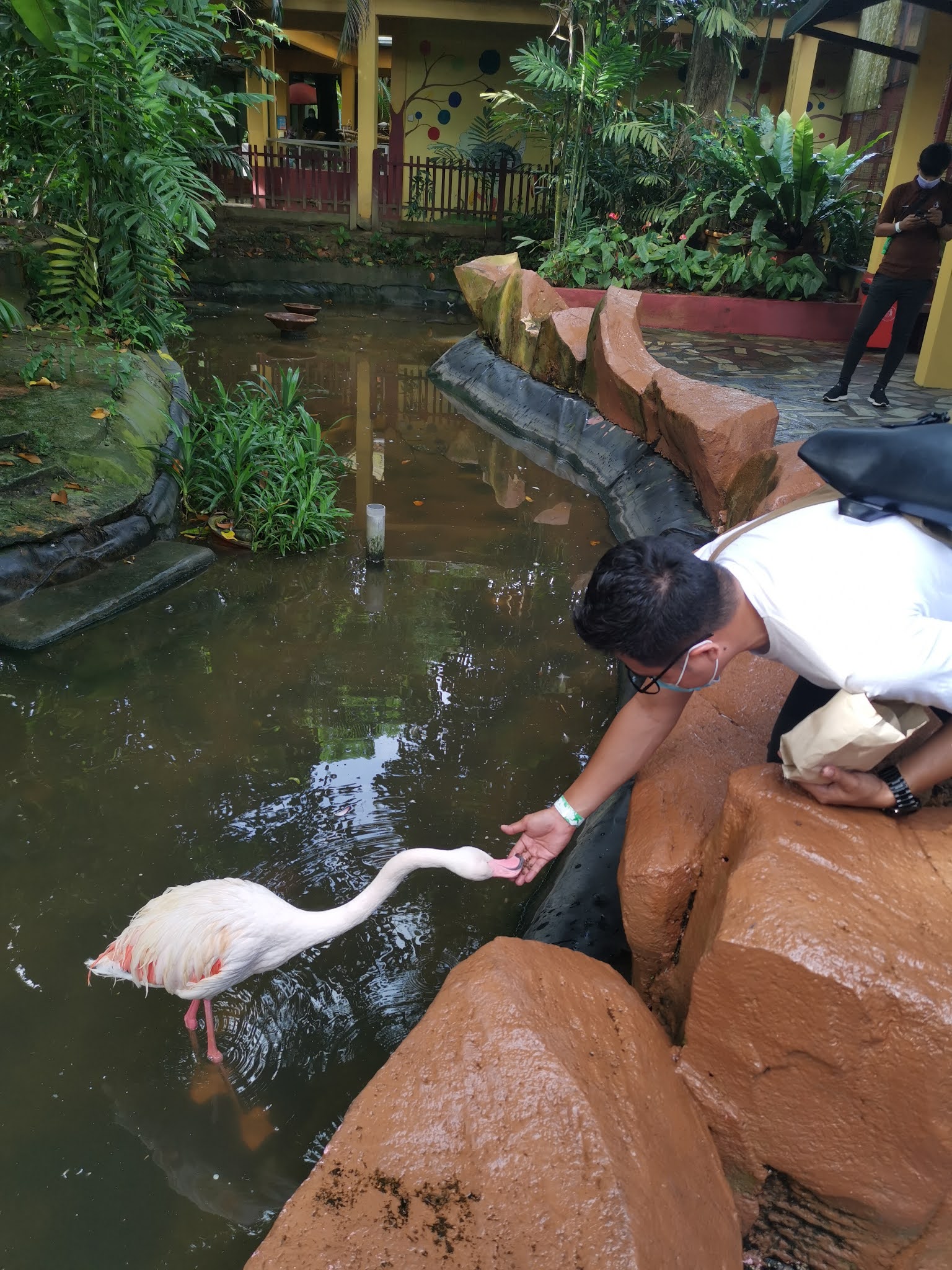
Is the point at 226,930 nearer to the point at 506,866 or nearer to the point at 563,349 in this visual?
the point at 506,866

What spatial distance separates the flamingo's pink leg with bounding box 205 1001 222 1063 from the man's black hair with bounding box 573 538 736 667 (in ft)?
4.83

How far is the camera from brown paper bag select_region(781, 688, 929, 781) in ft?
5.67

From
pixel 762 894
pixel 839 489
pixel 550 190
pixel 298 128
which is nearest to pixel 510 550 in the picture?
pixel 839 489

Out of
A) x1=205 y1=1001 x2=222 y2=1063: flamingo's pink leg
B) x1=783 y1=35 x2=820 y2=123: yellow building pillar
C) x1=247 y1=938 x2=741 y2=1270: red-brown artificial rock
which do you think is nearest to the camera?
x1=247 y1=938 x2=741 y2=1270: red-brown artificial rock

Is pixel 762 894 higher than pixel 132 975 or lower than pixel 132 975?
higher

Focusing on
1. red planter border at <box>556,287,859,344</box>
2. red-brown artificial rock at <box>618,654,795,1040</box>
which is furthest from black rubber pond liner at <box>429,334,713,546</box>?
red-brown artificial rock at <box>618,654,795,1040</box>

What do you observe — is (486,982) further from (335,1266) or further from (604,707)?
(604,707)

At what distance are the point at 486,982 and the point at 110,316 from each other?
21.9ft

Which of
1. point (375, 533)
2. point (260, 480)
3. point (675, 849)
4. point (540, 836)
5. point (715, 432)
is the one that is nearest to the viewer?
point (675, 849)

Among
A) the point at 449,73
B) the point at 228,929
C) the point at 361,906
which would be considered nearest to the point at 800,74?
the point at 449,73

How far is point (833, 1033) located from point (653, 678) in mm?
766

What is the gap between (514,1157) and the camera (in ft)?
5.10

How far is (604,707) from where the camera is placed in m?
4.09

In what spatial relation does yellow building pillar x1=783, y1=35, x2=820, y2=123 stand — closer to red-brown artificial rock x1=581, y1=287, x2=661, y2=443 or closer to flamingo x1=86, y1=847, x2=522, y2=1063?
red-brown artificial rock x1=581, y1=287, x2=661, y2=443
